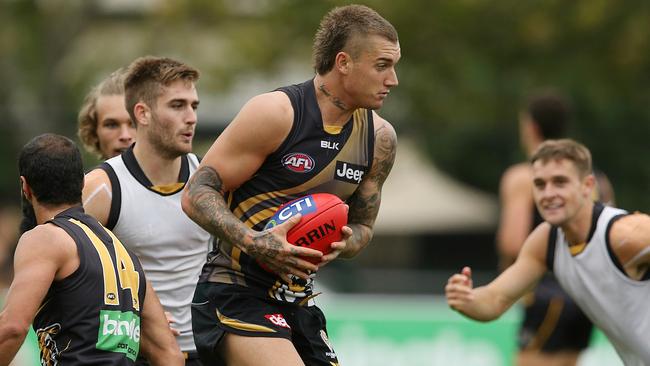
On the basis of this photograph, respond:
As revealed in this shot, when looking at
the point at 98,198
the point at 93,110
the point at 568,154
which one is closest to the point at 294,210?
the point at 98,198

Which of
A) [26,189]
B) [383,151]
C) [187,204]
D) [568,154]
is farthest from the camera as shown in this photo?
[568,154]

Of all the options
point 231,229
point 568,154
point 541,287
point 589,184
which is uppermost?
point 568,154

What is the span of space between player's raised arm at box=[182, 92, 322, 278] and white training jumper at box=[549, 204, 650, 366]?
229 centimetres

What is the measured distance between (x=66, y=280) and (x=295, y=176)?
1.28m

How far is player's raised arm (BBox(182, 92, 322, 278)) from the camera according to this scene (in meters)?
5.90

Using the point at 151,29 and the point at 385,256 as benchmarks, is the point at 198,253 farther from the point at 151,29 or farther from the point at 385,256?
the point at 385,256

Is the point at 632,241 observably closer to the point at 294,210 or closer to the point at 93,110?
the point at 294,210

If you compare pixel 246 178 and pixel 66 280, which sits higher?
pixel 246 178

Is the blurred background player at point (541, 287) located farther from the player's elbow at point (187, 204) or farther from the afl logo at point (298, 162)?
the player's elbow at point (187, 204)

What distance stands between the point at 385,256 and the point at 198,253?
1710cm

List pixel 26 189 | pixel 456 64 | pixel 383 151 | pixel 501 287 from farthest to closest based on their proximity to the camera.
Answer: pixel 456 64 → pixel 501 287 → pixel 383 151 → pixel 26 189

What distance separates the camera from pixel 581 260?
7.67 meters

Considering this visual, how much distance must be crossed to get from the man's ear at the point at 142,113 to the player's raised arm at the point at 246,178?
854 mm

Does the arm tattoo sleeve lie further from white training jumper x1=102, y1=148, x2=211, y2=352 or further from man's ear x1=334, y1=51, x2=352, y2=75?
white training jumper x1=102, y1=148, x2=211, y2=352
